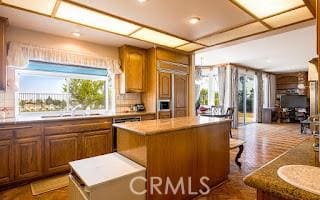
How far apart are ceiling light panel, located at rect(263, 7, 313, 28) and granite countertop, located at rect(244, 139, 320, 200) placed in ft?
7.06

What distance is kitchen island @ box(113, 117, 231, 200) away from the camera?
6.48ft

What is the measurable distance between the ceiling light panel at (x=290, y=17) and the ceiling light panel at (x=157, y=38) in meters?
1.58

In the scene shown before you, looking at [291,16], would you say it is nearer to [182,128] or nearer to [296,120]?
[182,128]

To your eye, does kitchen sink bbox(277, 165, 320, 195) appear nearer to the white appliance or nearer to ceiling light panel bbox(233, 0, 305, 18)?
the white appliance

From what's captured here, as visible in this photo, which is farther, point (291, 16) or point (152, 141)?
point (291, 16)

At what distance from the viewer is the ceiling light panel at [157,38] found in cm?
344

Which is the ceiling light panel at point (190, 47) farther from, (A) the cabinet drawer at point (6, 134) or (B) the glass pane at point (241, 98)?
(B) the glass pane at point (241, 98)

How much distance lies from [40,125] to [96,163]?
1562 mm

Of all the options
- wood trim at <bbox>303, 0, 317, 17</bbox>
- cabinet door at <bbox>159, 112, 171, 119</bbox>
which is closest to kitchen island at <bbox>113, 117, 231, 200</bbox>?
wood trim at <bbox>303, 0, 317, 17</bbox>

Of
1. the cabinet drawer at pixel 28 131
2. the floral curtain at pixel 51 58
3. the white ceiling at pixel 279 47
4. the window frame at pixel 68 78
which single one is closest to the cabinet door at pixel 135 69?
the floral curtain at pixel 51 58

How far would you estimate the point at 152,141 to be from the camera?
1.95 m

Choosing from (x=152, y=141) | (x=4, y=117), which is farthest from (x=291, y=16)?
(x=4, y=117)

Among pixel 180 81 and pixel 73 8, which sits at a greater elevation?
pixel 73 8

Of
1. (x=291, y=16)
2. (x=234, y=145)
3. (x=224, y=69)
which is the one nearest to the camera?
(x=291, y=16)
